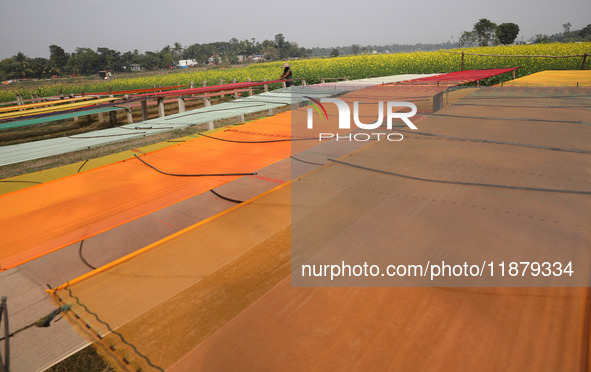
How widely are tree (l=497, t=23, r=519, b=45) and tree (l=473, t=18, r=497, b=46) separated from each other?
770 centimetres

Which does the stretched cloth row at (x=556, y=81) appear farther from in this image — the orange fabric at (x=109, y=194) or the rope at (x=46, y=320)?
the rope at (x=46, y=320)

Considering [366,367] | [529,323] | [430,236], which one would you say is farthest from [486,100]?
[366,367]

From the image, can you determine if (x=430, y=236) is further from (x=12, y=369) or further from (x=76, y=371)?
(x=76, y=371)

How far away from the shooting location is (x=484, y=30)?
74000mm

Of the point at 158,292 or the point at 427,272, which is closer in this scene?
the point at 427,272

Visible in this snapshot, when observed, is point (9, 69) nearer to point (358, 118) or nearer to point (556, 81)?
point (358, 118)

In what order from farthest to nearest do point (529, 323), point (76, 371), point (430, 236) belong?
point (76, 371), point (430, 236), point (529, 323)

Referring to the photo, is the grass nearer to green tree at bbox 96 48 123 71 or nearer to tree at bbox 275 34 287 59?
green tree at bbox 96 48 123 71

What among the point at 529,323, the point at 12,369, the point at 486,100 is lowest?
the point at 12,369

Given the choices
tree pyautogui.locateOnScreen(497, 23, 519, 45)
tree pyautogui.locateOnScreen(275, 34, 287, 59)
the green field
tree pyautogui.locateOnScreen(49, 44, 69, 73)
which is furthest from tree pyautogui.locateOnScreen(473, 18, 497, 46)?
tree pyautogui.locateOnScreen(49, 44, 69, 73)

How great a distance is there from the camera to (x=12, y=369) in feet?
6.77

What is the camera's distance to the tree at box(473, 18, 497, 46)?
240 ft

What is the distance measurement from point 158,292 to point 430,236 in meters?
1.75

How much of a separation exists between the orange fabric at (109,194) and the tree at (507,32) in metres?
97.2
